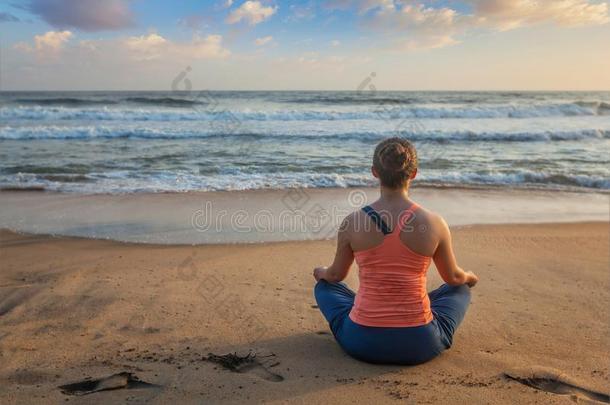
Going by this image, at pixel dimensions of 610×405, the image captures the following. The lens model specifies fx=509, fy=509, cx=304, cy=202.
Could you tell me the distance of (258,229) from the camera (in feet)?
21.2

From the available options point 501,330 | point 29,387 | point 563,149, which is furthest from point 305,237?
point 563,149

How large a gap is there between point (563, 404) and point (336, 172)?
8.31 meters

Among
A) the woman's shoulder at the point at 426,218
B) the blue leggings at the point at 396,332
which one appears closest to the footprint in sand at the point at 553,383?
the blue leggings at the point at 396,332

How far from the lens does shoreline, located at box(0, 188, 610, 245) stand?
6.22 m

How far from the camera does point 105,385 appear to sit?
8.55ft

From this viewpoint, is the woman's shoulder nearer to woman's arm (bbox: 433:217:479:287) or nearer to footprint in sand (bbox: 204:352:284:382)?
woman's arm (bbox: 433:217:479:287)

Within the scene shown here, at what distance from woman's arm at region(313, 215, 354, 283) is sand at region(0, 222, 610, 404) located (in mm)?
451

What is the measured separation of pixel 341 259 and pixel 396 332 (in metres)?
0.50

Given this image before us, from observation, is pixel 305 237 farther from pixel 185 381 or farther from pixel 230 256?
pixel 185 381

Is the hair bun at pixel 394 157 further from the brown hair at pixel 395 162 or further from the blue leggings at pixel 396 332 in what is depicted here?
the blue leggings at pixel 396 332

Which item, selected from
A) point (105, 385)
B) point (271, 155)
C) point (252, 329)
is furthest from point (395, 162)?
point (271, 155)

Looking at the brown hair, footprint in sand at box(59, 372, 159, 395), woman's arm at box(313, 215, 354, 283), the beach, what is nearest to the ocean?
the beach

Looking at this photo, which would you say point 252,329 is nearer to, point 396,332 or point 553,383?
point 396,332

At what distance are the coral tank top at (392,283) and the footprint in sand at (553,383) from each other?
0.59m
